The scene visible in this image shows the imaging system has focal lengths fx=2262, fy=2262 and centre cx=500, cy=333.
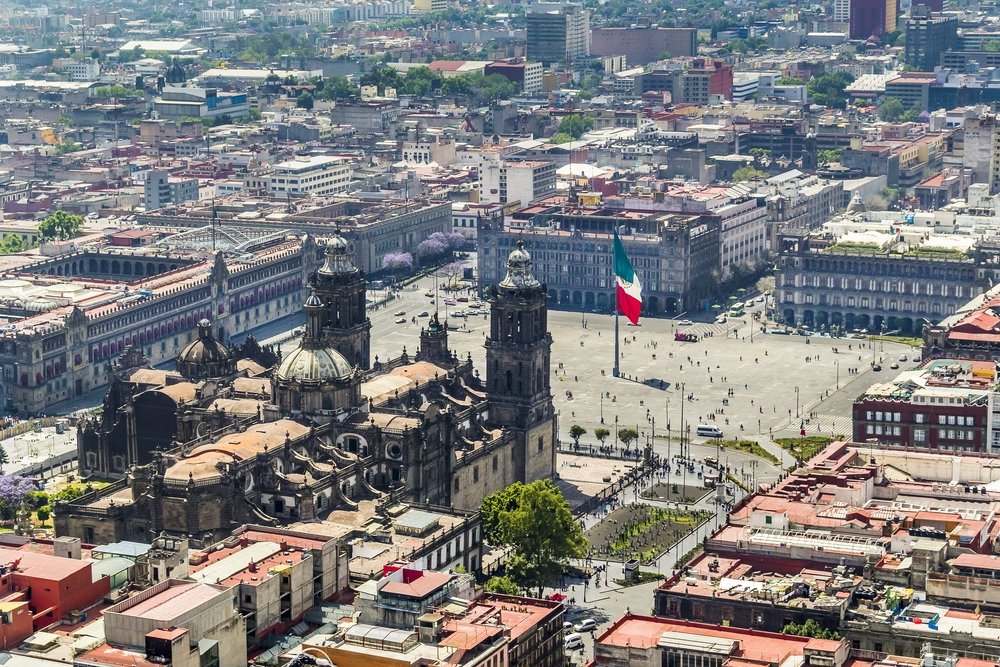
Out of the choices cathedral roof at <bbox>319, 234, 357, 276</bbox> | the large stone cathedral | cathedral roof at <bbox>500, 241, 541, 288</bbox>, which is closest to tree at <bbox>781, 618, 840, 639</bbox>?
the large stone cathedral

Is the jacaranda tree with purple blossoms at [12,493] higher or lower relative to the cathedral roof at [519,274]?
lower

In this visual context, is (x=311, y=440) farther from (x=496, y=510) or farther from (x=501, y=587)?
(x=501, y=587)

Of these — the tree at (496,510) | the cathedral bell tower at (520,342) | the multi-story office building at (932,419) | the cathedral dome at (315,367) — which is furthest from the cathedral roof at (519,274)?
the multi-story office building at (932,419)

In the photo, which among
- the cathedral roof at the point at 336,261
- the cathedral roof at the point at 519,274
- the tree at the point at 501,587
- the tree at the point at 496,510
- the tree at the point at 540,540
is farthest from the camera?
the cathedral roof at the point at 336,261

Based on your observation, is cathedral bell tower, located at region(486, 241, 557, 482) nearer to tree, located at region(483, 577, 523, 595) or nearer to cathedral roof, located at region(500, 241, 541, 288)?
cathedral roof, located at region(500, 241, 541, 288)

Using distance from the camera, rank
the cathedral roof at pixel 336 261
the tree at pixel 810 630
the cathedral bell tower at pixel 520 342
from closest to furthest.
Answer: the tree at pixel 810 630 < the cathedral bell tower at pixel 520 342 < the cathedral roof at pixel 336 261

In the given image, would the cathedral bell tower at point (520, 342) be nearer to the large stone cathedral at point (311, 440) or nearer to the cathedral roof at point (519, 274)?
the cathedral roof at point (519, 274)

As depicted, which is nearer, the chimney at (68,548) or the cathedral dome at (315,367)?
the chimney at (68,548)
